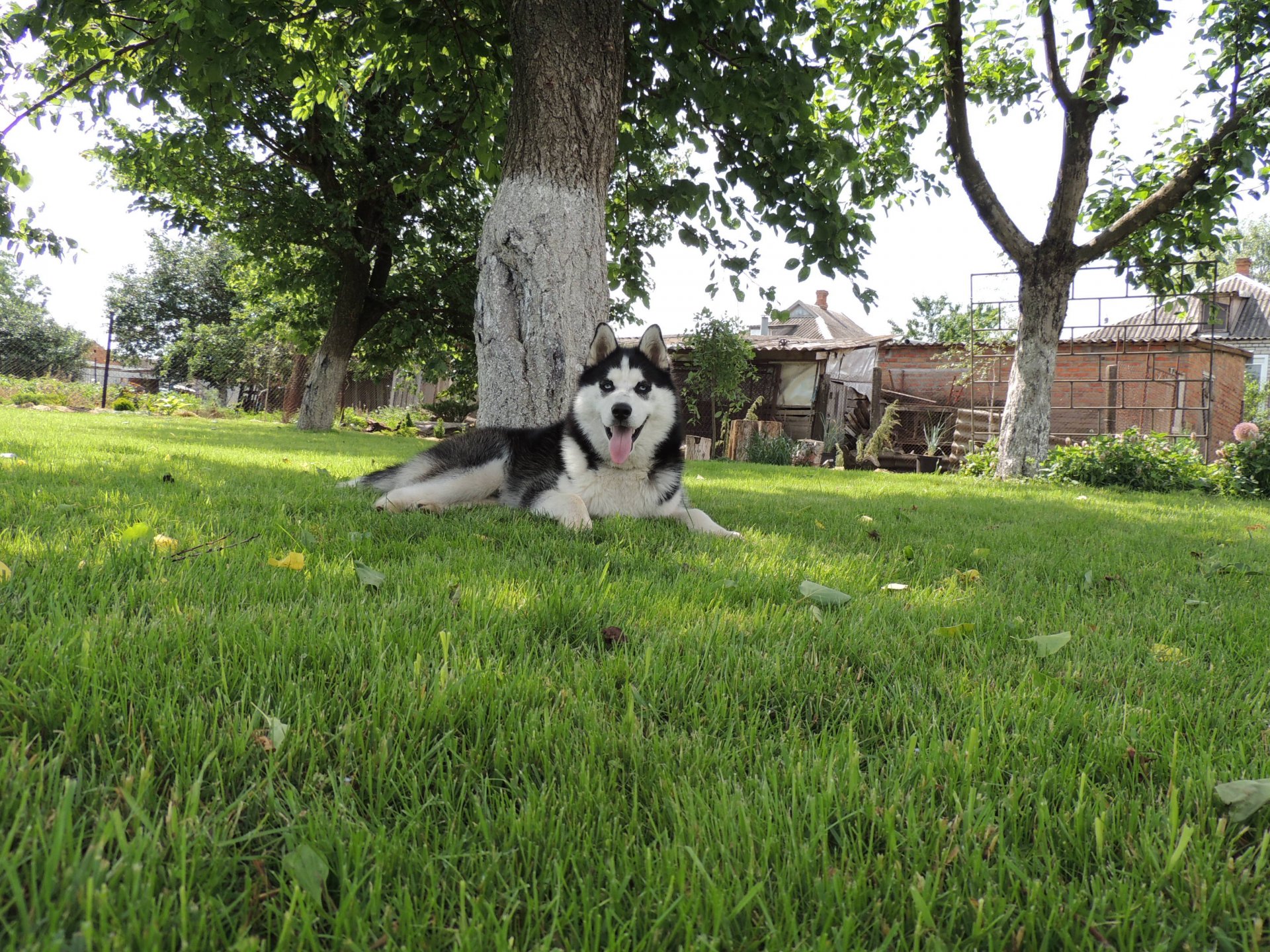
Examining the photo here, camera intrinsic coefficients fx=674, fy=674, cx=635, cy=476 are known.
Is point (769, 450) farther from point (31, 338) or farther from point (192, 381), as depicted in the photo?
point (31, 338)

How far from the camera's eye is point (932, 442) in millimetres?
18641

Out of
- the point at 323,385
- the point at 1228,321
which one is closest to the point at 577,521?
the point at 323,385

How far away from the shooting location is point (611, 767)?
3.67ft

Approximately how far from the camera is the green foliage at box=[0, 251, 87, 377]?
30422 millimetres

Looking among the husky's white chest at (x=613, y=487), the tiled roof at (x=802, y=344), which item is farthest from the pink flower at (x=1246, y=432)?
the tiled roof at (x=802, y=344)

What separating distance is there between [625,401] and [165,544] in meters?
2.30

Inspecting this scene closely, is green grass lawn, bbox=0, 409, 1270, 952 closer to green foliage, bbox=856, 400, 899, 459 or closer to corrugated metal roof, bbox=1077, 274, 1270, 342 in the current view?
green foliage, bbox=856, 400, 899, 459

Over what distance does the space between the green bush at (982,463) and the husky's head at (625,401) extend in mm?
9161

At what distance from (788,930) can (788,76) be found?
6.55 m

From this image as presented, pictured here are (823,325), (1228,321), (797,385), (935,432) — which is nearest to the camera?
(935,432)

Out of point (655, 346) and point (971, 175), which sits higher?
point (971, 175)

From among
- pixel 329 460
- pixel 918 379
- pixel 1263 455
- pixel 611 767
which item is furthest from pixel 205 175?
pixel 918 379

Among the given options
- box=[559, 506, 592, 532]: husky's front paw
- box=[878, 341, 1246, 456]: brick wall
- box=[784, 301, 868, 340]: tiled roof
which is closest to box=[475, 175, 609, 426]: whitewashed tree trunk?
box=[559, 506, 592, 532]: husky's front paw

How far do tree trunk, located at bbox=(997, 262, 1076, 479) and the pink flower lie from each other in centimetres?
240
